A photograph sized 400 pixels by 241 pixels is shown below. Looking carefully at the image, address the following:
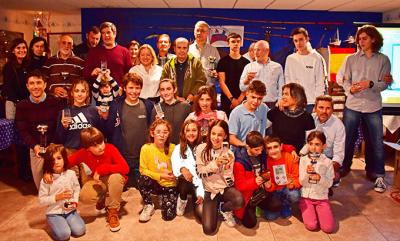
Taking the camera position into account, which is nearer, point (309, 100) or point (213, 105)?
point (213, 105)

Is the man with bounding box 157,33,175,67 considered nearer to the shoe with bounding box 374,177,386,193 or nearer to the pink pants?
the pink pants

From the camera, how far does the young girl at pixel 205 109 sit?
12.2ft

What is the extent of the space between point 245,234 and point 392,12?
7.60 m

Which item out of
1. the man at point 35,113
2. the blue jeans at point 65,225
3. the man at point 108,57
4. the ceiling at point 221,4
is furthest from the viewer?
the ceiling at point 221,4

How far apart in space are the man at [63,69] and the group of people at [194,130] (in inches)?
0.5

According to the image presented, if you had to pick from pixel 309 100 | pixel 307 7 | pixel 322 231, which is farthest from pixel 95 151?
pixel 307 7

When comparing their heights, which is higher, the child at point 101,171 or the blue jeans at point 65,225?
the child at point 101,171

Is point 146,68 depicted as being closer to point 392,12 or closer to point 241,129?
point 241,129

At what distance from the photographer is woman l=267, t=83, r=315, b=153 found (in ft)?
12.1

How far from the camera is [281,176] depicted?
3381 mm

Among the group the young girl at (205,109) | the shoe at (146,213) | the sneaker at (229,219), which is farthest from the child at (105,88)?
the sneaker at (229,219)

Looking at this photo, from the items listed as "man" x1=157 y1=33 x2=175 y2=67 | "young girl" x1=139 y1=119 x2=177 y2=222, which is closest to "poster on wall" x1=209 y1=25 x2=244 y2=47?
"man" x1=157 y1=33 x2=175 y2=67

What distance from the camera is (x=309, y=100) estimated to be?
167 inches

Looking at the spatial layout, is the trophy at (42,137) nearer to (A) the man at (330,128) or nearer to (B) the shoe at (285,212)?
(B) the shoe at (285,212)
